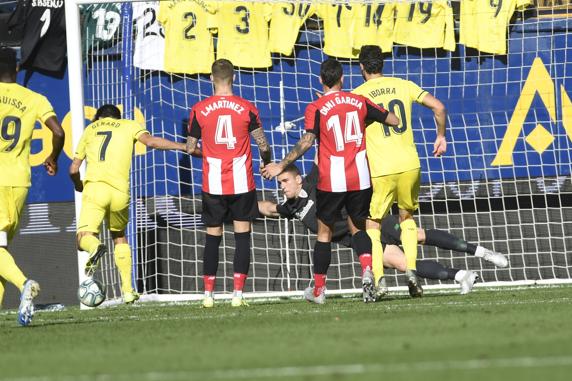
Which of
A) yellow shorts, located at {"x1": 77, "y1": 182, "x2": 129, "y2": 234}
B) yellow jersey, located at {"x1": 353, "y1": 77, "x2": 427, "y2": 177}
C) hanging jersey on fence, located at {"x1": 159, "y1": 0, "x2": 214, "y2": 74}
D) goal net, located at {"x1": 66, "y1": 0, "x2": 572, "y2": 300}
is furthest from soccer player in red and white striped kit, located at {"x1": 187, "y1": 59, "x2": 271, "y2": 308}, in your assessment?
hanging jersey on fence, located at {"x1": 159, "y1": 0, "x2": 214, "y2": 74}

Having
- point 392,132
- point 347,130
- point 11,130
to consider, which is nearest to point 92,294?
point 11,130

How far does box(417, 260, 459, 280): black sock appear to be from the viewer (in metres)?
10.6

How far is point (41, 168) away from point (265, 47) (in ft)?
9.61

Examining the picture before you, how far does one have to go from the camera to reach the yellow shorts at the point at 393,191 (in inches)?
397

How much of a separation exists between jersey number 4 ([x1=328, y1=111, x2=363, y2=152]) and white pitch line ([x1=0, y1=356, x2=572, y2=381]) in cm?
479

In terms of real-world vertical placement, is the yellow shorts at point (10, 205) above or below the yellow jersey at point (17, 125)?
below

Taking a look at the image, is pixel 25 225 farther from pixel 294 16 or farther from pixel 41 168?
pixel 294 16

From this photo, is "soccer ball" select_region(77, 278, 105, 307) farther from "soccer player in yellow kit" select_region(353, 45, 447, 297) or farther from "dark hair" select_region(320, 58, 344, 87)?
"dark hair" select_region(320, 58, 344, 87)

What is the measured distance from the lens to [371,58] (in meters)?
10.1

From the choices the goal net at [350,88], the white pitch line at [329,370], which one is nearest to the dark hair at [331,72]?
the goal net at [350,88]

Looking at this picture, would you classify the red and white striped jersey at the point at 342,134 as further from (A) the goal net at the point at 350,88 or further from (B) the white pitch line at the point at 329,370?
(B) the white pitch line at the point at 329,370

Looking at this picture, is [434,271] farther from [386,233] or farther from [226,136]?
[226,136]

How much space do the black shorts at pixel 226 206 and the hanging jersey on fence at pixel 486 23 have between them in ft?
15.0

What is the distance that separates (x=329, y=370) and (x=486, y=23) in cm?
922
